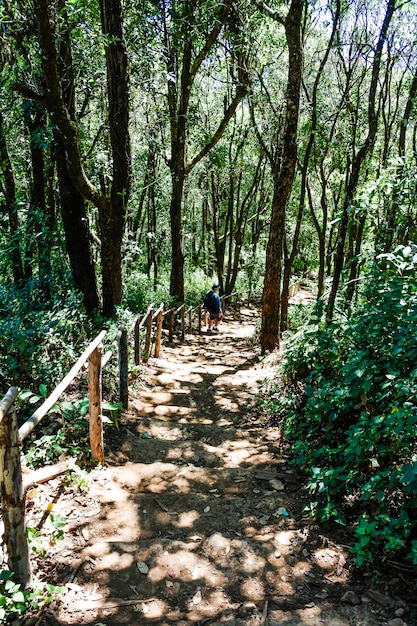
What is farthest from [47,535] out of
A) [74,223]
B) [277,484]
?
[74,223]

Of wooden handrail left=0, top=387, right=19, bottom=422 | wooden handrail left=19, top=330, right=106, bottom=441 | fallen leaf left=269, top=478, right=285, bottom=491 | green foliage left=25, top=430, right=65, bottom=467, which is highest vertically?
wooden handrail left=0, top=387, right=19, bottom=422

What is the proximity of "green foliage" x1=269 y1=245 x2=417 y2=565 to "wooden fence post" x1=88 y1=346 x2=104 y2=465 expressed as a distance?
6.92 ft

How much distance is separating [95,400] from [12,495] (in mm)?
1743

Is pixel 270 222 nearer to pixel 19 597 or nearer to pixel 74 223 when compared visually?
pixel 74 223

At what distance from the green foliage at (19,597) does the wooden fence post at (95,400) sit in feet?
5.60

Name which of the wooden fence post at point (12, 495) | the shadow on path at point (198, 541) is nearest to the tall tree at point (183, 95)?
the shadow on path at point (198, 541)

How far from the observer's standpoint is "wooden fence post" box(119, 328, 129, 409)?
595cm

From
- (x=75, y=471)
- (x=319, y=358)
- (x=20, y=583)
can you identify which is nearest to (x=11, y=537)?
(x=20, y=583)

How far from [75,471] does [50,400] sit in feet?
3.44

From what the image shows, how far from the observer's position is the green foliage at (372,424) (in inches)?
122

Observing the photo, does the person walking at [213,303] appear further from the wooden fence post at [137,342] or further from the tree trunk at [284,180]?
the wooden fence post at [137,342]

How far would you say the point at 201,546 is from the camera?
11.2 feet

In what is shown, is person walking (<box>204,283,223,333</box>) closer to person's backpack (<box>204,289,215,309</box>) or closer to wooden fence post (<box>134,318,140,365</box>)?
person's backpack (<box>204,289,215,309</box>)

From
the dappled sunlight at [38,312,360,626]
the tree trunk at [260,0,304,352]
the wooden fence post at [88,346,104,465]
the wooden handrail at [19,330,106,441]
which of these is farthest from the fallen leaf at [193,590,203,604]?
the tree trunk at [260,0,304,352]
